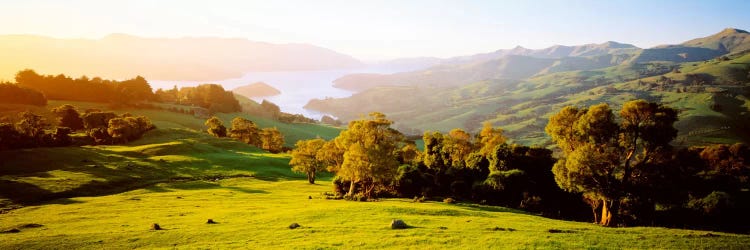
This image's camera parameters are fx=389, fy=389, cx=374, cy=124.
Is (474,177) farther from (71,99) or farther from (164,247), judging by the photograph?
(71,99)

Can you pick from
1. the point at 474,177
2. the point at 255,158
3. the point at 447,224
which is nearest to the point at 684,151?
the point at 474,177

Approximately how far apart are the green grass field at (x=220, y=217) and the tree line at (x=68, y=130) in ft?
33.3

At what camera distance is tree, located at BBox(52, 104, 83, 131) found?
134 m

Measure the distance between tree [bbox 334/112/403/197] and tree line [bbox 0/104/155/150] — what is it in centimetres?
8037

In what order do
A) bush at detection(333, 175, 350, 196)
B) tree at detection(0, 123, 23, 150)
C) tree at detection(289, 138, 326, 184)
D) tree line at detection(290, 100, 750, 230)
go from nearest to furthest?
tree line at detection(290, 100, 750, 230)
bush at detection(333, 175, 350, 196)
tree at detection(289, 138, 326, 184)
tree at detection(0, 123, 23, 150)

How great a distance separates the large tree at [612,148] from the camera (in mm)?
43375

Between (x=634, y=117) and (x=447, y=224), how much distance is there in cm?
2588

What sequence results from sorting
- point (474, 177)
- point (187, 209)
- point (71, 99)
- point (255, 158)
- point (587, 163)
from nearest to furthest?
point (587, 163)
point (187, 209)
point (474, 177)
point (255, 158)
point (71, 99)

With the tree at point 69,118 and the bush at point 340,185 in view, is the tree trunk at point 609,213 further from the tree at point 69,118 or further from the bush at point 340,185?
the tree at point 69,118

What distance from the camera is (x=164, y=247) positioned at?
30.7 m

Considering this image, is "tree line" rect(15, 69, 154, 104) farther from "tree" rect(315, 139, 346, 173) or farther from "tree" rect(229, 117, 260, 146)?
"tree" rect(315, 139, 346, 173)

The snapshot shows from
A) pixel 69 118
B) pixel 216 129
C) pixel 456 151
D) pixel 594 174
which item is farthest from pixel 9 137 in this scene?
pixel 594 174

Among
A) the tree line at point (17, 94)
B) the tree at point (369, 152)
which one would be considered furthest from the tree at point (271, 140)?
the tree line at point (17, 94)

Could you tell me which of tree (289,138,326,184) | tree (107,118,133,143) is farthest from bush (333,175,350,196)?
tree (107,118,133,143)
